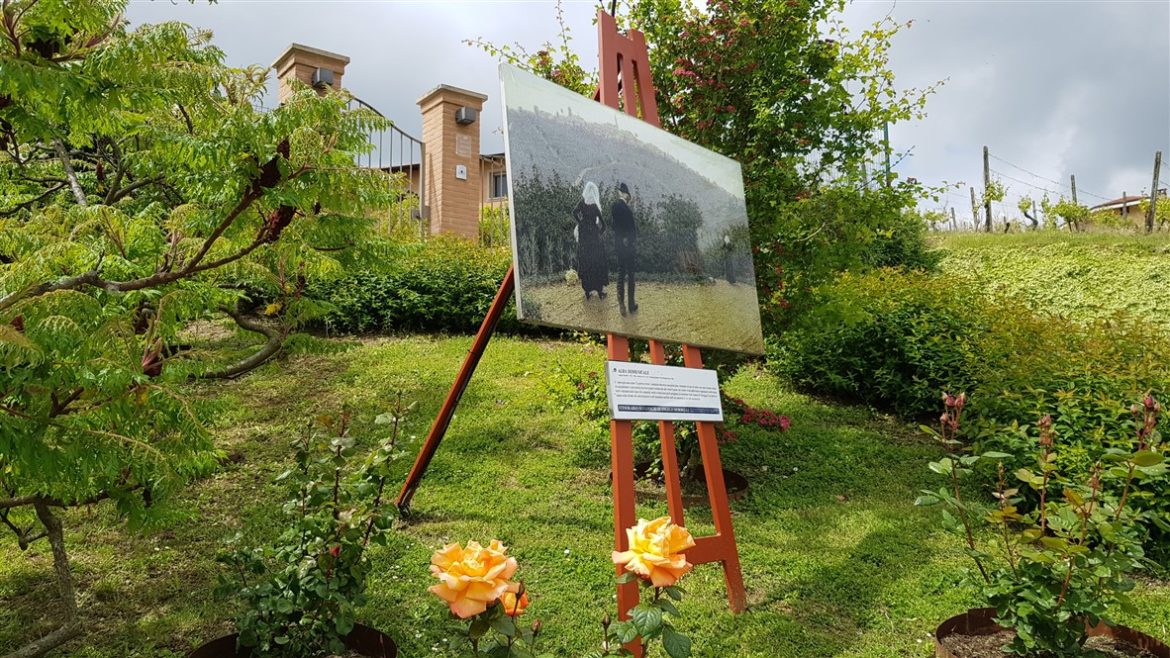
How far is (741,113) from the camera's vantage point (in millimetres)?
6023

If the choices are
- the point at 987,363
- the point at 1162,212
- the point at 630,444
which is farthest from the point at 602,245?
the point at 1162,212

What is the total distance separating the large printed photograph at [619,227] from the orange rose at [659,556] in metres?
1.42

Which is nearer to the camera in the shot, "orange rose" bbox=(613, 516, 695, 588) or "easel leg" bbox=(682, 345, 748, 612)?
"orange rose" bbox=(613, 516, 695, 588)

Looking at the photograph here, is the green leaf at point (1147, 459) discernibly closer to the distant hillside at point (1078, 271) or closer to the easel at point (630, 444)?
the easel at point (630, 444)

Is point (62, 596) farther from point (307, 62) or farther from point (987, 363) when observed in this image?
point (307, 62)

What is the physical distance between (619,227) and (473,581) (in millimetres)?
2414

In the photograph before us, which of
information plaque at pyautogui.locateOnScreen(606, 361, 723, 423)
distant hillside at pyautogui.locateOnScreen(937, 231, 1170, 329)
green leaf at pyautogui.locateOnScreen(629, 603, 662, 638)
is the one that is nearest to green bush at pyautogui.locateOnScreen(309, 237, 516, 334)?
information plaque at pyautogui.locateOnScreen(606, 361, 723, 423)

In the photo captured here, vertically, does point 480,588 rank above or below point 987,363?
below

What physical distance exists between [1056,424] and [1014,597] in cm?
284

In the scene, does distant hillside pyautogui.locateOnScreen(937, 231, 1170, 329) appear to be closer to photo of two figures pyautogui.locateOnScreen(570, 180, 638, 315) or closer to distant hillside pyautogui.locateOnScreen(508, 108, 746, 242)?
distant hillside pyautogui.locateOnScreen(508, 108, 746, 242)

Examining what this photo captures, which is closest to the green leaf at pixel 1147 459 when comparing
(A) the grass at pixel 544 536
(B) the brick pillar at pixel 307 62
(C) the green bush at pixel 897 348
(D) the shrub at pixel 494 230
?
(A) the grass at pixel 544 536

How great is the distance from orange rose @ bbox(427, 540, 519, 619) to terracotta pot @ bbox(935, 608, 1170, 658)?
8.13ft

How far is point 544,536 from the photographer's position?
474cm

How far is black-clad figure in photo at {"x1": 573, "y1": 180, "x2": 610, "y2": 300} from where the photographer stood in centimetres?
354
